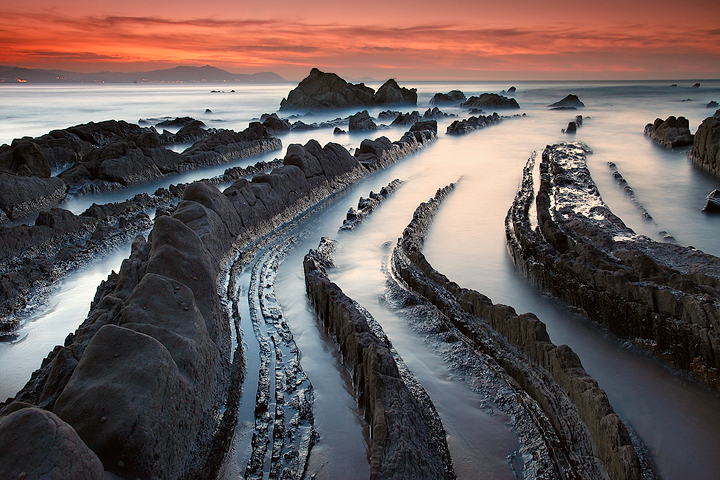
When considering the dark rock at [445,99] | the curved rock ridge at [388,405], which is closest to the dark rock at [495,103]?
the dark rock at [445,99]

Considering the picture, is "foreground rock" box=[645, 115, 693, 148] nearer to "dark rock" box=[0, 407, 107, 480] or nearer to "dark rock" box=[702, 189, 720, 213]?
"dark rock" box=[702, 189, 720, 213]

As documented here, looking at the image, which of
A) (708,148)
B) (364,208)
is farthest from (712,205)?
(364,208)

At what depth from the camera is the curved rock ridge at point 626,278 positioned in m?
3.94

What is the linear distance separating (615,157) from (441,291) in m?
13.1

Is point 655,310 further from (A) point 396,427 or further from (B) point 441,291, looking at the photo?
(A) point 396,427

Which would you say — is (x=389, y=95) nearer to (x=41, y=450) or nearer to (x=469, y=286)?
(x=469, y=286)

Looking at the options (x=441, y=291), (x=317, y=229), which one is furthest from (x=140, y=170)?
(x=441, y=291)

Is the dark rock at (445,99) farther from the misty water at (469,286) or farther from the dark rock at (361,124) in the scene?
the misty water at (469,286)

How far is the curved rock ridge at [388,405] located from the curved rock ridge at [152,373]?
3.31 ft

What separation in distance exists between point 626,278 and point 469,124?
2156 centimetres

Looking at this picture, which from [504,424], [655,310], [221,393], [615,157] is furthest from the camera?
[615,157]

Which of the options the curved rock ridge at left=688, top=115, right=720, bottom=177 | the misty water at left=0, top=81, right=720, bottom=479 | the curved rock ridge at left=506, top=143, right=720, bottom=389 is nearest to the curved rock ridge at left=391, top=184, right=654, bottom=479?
the misty water at left=0, top=81, right=720, bottom=479

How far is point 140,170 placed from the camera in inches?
478

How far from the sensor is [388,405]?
2.98m
